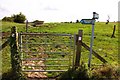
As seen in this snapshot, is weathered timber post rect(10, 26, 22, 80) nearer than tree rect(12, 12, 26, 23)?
Yes

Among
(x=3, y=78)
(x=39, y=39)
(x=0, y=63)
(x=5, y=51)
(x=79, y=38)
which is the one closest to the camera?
(x=3, y=78)

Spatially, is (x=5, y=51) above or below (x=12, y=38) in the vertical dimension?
below

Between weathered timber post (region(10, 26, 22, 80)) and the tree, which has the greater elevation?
the tree

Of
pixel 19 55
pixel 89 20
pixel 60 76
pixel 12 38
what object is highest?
pixel 89 20

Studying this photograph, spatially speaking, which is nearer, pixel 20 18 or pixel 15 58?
pixel 15 58

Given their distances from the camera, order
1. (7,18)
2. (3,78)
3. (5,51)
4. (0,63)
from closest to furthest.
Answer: (3,78)
(0,63)
(5,51)
(7,18)

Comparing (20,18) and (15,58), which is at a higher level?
(20,18)

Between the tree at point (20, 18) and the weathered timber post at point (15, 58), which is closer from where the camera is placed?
the weathered timber post at point (15, 58)

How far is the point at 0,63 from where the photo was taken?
1352 centimetres

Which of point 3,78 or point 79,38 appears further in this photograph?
point 79,38

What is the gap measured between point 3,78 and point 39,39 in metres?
10.5

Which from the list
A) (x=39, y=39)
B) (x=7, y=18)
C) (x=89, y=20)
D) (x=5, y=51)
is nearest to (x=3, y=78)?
(x=89, y=20)

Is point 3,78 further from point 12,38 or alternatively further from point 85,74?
Answer: point 85,74

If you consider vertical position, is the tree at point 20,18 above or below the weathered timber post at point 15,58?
above
